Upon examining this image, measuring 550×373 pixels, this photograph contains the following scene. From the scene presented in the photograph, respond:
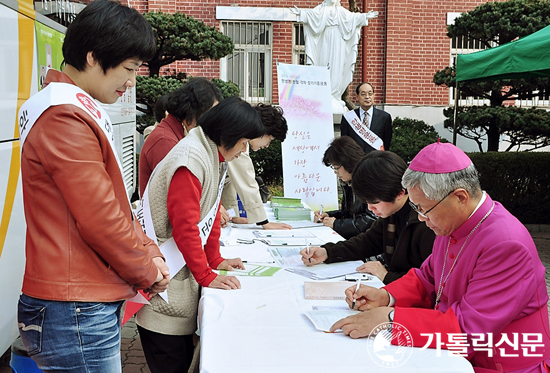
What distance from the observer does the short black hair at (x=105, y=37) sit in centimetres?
149

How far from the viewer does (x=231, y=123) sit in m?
2.36

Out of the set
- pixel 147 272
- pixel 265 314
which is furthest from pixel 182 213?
pixel 147 272

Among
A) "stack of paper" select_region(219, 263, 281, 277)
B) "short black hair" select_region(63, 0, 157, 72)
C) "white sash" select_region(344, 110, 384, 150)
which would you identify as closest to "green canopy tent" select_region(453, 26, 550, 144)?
"white sash" select_region(344, 110, 384, 150)

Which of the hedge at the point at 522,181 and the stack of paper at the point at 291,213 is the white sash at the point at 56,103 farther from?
the hedge at the point at 522,181

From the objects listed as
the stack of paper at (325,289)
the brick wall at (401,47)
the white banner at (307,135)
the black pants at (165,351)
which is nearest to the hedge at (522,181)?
the white banner at (307,135)

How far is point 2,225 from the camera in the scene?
8.93ft

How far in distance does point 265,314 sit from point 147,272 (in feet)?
1.96

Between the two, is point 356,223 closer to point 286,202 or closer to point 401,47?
point 286,202

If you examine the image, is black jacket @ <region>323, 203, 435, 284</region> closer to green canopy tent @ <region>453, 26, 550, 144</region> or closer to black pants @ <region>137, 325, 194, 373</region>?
black pants @ <region>137, 325, 194, 373</region>

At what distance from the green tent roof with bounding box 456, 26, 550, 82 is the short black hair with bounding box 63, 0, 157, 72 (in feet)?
18.2

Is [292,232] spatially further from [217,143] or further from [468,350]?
[468,350]

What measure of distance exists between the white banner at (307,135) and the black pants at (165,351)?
4.40 meters

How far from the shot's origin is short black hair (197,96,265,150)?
7.73 feet

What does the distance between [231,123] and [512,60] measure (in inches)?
207
